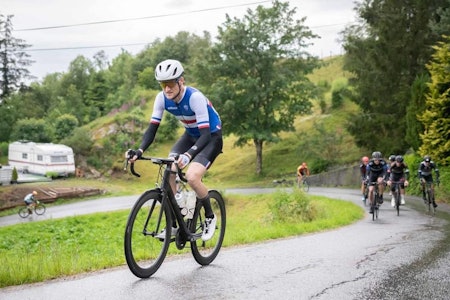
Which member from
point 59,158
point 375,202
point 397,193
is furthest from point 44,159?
point 375,202

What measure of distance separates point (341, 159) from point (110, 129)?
29477 millimetres

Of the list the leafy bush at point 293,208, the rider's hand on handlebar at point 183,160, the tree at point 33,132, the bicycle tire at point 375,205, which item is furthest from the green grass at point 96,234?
the tree at point 33,132

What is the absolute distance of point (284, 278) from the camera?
581 cm

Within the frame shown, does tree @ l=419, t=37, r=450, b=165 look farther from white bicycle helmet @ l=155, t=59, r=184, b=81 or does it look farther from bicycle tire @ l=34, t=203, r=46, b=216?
bicycle tire @ l=34, t=203, r=46, b=216

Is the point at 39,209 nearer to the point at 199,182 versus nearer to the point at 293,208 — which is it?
the point at 293,208

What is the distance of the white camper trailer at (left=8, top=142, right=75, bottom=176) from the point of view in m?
46.2

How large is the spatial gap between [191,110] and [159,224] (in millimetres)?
1443

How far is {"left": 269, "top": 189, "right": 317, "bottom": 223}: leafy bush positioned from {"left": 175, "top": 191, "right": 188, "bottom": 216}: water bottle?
11.1 m

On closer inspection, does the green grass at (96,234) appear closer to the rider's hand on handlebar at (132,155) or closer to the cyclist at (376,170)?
the cyclist at (376,170)

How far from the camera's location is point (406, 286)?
546cm

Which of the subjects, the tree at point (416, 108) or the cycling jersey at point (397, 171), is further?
the tree at point (416, 108)

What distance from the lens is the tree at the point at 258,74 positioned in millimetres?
44469

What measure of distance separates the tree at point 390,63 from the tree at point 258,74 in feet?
31.6

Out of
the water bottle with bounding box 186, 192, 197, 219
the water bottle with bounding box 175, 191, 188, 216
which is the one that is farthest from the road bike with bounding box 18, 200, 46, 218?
the water bottle with bounding box 175, 191, 188, 216
